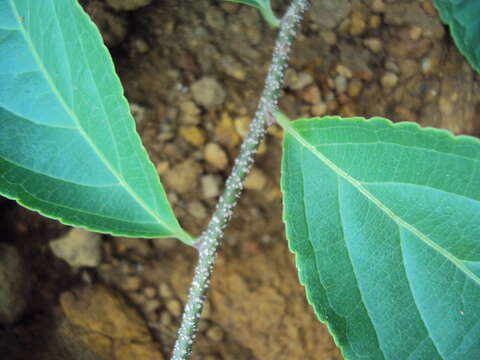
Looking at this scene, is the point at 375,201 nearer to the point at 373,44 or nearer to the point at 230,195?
the point at 230,195

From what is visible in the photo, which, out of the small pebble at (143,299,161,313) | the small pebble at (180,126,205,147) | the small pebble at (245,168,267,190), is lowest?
the small pebble at (143,299,161,313)

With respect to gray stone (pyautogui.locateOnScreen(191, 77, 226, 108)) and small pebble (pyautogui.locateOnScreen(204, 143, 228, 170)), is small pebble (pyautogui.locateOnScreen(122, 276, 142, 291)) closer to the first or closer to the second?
small pebble (pyautogui.locateOnScreen(204, 143, 228, 170))

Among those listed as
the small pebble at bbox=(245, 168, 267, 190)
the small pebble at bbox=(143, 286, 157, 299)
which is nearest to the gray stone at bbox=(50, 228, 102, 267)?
the small pebble at bbox=(143, 286, 157, 299)

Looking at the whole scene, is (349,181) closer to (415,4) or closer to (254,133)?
(254,133)

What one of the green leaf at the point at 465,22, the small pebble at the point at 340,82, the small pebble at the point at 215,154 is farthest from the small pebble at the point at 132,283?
the green leaf at the point at 465,22

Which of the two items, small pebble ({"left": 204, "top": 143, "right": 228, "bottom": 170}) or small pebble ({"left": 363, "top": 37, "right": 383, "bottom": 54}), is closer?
small pebble ({"left": 204, "top": 143, "right": 228, "bottom": 170})

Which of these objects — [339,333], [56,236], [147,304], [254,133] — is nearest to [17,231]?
[56,236]
